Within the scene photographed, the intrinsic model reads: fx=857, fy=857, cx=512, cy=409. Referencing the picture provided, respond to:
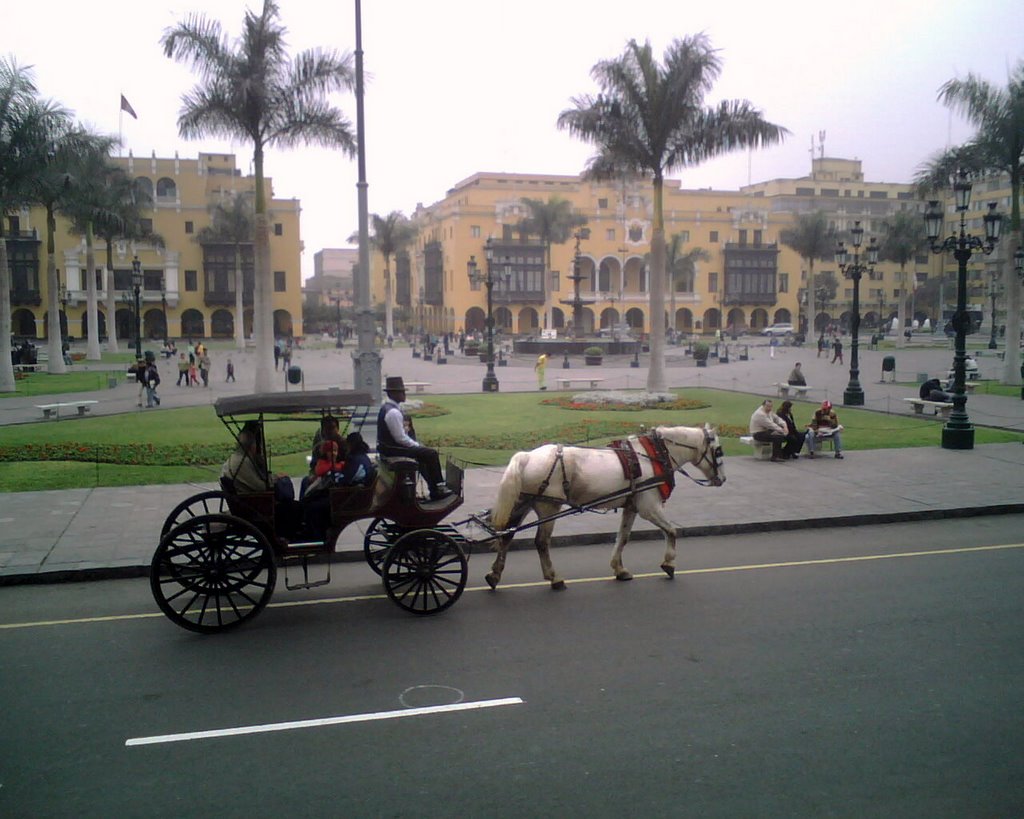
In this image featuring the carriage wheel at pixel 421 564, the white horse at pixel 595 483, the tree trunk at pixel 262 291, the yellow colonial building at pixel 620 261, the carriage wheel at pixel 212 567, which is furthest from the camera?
the yellow colonial building at pixel 620 261

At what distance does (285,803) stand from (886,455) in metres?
14.4

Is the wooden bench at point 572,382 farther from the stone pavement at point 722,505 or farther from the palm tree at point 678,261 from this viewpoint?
the palm tree at point 678,261

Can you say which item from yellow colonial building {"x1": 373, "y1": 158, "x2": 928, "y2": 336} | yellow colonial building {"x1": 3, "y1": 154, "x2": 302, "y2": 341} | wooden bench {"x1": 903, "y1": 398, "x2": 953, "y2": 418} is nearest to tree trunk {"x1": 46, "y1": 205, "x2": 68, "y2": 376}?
wooden bench {"x1": 903, "y1": 398, "x2": 953, "y2": 418}

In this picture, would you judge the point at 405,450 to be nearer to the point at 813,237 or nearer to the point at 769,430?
the point at 769,430

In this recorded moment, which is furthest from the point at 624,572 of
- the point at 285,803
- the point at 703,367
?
the point at 703,367

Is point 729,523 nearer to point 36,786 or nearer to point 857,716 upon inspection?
point 857,716

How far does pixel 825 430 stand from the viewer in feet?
52.7

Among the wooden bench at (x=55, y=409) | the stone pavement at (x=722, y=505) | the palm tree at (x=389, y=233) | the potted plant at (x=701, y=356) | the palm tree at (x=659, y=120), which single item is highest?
the palm tree at (x=389, y=233)

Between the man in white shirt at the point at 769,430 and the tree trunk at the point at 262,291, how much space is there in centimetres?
1481

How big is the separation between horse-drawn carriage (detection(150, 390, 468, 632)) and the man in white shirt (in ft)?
30.3

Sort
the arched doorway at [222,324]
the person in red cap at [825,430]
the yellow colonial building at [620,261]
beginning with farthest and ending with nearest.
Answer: the yellow colonial building at [620,261] < the arched doorway at [222,324] < the person in red cap at [825,430]

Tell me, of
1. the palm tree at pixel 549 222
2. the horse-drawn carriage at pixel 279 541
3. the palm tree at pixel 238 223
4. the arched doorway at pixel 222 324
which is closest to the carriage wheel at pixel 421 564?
the horse-drawn carriage at pixel 279 541

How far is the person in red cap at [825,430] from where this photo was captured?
16.0 m

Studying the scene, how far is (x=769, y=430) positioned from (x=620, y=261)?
3097 inches
